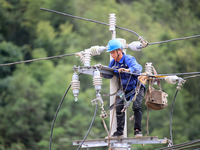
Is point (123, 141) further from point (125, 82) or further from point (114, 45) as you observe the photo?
point (114, 45)

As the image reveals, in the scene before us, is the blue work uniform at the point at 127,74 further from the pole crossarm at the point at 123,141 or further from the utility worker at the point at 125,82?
the pole crossarm at the point at 123,141

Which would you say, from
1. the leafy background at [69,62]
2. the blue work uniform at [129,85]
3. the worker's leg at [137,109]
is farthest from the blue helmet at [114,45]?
the leafy background at [69,62]

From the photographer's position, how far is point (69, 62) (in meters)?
33.7

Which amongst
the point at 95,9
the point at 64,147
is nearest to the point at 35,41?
the point at 95,9

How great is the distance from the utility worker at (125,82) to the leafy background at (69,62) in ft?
44.8

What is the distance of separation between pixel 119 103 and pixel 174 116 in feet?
79.8

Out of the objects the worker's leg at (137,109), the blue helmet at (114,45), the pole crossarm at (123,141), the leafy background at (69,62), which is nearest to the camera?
the pole crossarm at (123,141)

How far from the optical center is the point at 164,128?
29359 mm

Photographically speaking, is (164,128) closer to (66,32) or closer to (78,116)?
(78,116)

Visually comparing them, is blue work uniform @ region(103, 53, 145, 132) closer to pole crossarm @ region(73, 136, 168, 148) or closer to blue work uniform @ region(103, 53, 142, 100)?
blue work uniform @ region(103, 53, 142, 100)

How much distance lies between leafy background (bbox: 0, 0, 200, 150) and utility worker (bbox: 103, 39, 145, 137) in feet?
44.8

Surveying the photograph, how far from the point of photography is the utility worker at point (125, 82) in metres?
8.73

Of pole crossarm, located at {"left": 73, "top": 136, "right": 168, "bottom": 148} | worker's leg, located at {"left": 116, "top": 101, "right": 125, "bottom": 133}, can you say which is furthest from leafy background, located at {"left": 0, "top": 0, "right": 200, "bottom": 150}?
pole crossarm, located at {"left": 73, "top": 136, "right": 168, "bottom": 148}

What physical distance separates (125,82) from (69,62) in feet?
82.1
